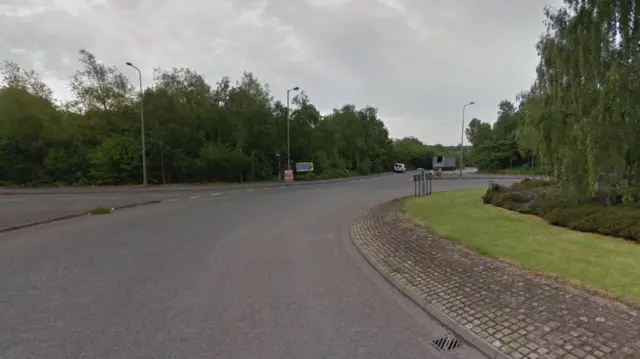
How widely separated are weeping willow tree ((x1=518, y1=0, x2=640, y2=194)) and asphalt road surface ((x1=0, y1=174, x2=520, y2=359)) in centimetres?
619

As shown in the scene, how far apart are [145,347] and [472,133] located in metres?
89.0

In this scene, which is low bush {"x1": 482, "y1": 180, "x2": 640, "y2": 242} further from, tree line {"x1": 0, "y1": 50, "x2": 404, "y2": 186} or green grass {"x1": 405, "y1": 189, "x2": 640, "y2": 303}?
tree line {"x1": 0, "y1": 50, "x2": 404, "y2": 186}

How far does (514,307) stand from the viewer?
4012 millimetres

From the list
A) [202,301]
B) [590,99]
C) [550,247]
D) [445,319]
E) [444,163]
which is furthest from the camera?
[444,163]

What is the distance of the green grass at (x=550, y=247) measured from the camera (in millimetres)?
4684

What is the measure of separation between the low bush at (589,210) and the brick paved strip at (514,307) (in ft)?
11.8

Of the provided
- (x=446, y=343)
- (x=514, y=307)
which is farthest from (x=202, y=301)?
(x=514, y=307)

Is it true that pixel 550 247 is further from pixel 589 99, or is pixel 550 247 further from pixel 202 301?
pixel 202 301

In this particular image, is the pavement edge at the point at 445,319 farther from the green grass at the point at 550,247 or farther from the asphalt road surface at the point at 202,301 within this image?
the green grass at the point at 550,247

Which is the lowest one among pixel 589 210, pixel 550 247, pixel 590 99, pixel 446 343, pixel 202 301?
pixel 446 343

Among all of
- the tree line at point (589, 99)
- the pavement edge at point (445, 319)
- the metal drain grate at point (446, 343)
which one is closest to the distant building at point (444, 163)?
the tree line at point (589, 99)

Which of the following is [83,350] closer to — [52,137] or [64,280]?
[64,280]

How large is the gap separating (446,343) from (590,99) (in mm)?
8063

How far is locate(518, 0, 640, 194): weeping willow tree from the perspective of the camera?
302 inches
